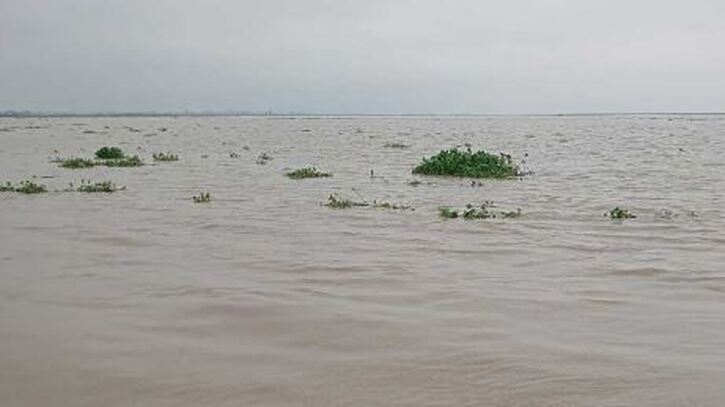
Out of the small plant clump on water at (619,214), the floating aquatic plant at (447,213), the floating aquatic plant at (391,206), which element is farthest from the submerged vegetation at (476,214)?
the small plant clump on water at (619,214)

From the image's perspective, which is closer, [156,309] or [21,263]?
[156,309]

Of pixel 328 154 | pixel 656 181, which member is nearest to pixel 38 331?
pixel 656 181

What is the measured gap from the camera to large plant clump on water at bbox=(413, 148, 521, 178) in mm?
19828

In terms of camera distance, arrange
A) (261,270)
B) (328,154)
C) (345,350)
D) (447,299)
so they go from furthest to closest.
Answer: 1. (328,154)
2. (261,270)
3. (447,299)
4. (345,350)

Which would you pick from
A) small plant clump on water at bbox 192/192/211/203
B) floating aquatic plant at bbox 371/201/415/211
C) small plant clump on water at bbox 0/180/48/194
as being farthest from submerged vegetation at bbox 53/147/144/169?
floating aquatic plant at bbox 371/201/415/211

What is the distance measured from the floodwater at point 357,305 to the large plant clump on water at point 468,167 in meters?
6.01

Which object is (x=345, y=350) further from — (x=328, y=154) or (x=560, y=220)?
(x=328, y=154)

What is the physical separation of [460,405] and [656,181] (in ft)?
51.0

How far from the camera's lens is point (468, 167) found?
20156 mm

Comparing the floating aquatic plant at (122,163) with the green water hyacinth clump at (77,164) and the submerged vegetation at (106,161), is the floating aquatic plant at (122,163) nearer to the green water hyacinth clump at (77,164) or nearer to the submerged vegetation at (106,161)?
the submerged vegetation at (106,161)

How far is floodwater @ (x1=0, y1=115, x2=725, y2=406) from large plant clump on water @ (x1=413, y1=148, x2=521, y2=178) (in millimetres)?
6012

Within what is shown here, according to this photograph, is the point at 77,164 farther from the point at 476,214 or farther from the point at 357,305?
the point at 357,305

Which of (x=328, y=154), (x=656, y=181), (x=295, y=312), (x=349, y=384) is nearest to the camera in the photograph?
(x=349, y=384)

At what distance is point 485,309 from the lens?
20.8 feet
